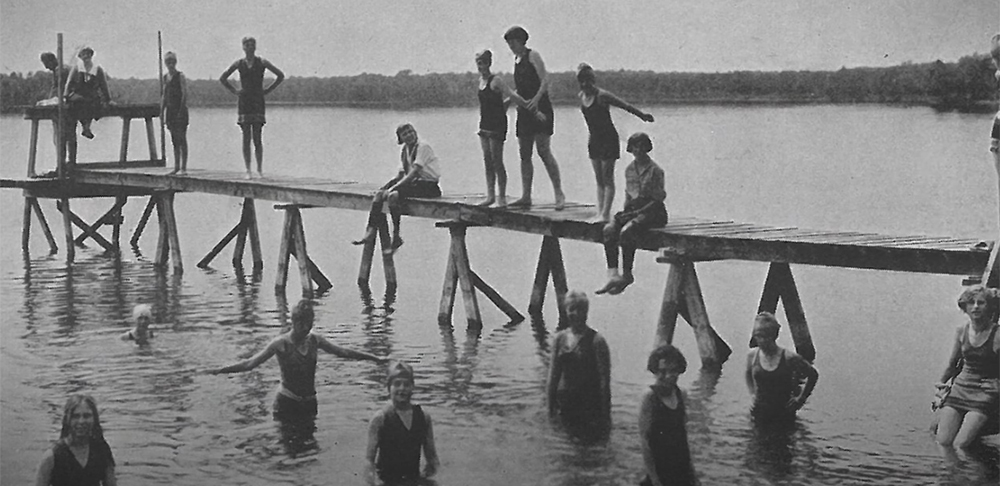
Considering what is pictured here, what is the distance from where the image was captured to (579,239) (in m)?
17.8

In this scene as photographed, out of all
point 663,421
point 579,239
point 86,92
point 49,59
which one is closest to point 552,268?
point 579,239

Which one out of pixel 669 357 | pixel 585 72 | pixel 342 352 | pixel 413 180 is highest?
pixel 585 72

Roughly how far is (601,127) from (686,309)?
263 centimetres

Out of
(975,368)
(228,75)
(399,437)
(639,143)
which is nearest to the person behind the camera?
(399,437)

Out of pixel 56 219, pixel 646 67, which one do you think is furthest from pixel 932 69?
pixel 56 219

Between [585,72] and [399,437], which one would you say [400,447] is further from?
[585,72]

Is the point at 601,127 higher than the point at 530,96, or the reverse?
the point at 530,96

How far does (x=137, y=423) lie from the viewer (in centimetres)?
1505

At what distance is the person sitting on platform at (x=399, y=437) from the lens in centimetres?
1155

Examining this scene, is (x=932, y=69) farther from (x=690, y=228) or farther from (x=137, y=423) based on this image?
(x=137, y=423)

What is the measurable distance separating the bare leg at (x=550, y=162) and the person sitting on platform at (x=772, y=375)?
15.2ft

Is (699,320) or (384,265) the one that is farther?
(384,265)

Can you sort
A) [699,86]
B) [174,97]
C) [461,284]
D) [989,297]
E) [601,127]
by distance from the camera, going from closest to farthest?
[989,297]
[601,127]
[461,284]
[174,97]
[699,86]

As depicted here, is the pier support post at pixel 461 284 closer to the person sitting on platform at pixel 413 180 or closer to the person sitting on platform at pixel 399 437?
the person sitting on platform at pixel 413 180
